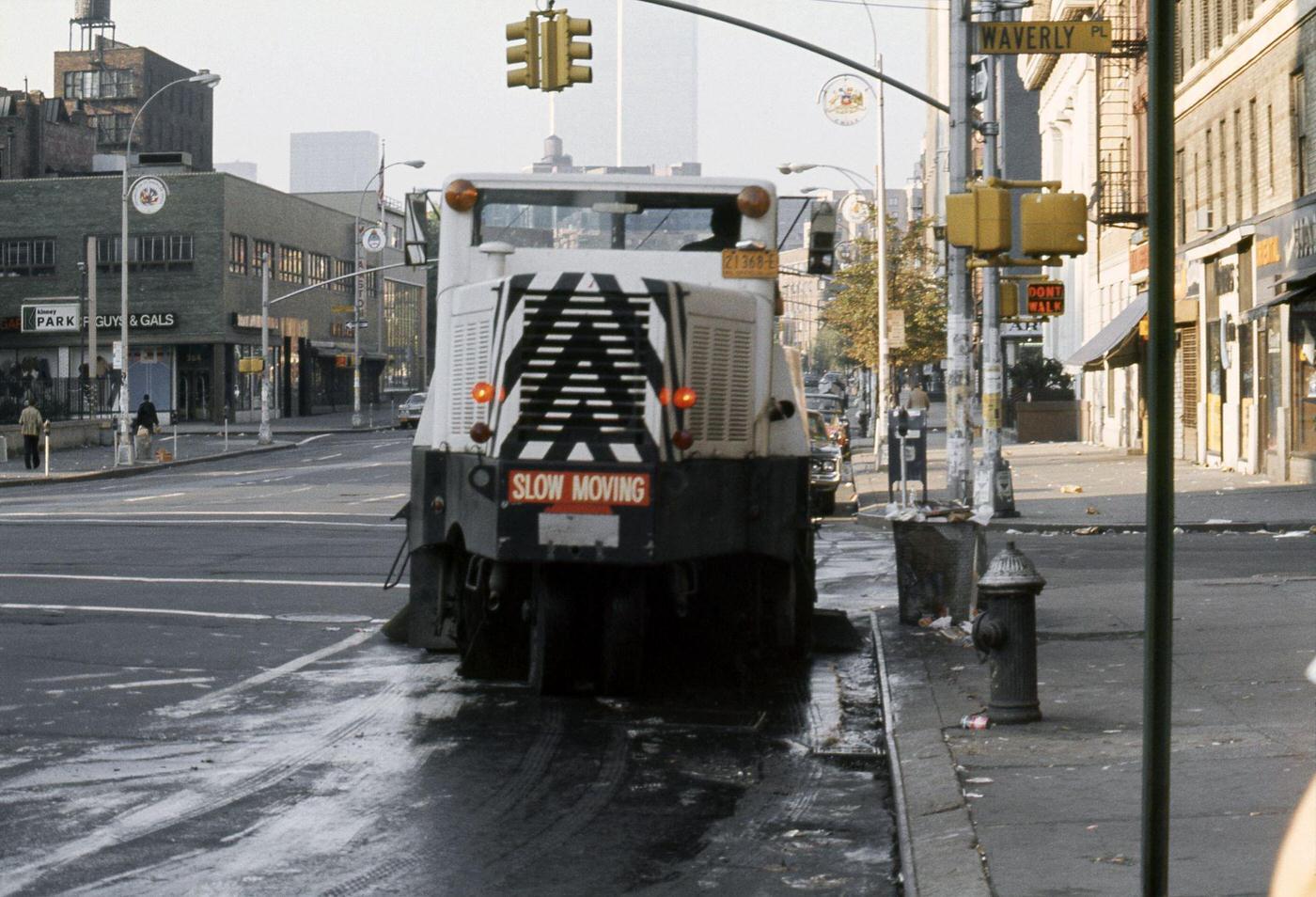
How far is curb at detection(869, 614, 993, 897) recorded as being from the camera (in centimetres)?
623

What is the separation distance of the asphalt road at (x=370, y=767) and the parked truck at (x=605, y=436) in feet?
1.54

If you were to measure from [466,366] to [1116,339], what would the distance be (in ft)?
107

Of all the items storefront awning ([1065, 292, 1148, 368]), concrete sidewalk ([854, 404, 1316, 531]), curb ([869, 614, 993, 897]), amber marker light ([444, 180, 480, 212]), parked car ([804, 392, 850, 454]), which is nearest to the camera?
curb ([869, 614, 993, 897])

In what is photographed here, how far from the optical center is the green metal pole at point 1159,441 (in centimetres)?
462

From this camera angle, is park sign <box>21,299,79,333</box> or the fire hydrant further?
park sign <box>21,299,79,333</box>

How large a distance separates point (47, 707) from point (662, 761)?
369 cm

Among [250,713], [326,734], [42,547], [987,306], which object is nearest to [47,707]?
[250,713]

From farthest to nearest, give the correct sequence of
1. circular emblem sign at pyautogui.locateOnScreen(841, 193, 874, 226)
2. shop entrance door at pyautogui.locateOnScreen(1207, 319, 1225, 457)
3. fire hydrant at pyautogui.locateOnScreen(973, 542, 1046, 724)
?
circular emblem sign at pyautogui.locateOnScreen(841, 193, 874, 226), shop entrance door at pyautogui.locateOnScreen(1207, 319, 1225, 457), fire hydrant at pyautogui.locateOnScreen(973, 542, 1046, 724)

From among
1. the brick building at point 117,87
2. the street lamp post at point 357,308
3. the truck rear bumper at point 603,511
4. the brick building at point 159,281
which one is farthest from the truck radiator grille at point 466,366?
the brick building at point 117,87

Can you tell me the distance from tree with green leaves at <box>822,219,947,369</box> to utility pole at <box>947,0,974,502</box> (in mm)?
36801

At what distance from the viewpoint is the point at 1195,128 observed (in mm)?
38750

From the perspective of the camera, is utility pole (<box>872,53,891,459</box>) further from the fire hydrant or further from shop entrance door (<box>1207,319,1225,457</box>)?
the fire hydrant

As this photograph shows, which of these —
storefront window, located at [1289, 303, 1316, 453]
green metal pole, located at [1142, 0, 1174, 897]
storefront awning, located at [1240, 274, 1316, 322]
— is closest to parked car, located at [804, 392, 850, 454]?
storefront window, located at [1289, 303, 1316, 453]

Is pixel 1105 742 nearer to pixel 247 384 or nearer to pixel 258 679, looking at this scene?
pixel 258 679
